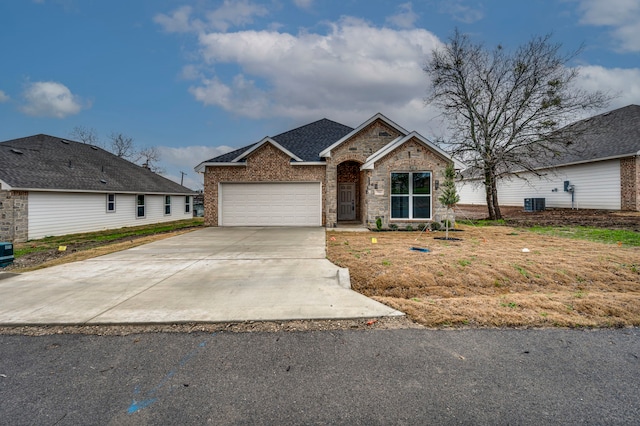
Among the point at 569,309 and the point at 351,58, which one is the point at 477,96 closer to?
the point at 351,58

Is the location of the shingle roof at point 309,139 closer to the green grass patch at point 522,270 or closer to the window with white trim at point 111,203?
the window with white trim at point 111,203

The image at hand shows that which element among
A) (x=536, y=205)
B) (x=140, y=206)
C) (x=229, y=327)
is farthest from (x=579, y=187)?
(x=140, y=206)

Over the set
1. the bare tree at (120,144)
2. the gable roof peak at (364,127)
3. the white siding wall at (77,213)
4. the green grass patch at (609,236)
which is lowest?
the green grass patch at (609,236)

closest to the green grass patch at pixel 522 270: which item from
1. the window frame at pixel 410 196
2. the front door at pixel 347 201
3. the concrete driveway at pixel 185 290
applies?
the concrete driveway at pixel 185 290

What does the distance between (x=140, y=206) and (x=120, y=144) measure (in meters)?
23.7

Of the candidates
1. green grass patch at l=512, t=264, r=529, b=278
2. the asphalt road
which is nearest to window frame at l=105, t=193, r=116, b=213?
the asphalt road

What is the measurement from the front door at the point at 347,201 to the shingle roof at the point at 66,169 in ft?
→ 41.8

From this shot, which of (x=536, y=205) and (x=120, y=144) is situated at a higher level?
(x=120, y=144)

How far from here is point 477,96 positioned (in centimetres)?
1736

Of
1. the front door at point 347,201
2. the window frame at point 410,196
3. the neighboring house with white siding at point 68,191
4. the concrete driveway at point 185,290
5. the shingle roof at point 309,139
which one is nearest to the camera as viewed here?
the concrete driveway at point 185,290

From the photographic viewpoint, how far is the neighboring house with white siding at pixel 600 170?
17.0 m

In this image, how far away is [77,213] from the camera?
1544cm

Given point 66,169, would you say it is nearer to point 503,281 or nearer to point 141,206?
point 141,206

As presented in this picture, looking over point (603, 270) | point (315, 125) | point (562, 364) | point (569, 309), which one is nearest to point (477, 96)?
point (315, 125)
